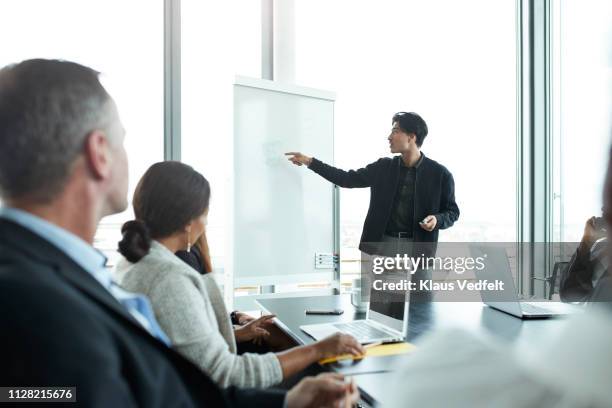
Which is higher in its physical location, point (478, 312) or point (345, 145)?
point (345, 145)

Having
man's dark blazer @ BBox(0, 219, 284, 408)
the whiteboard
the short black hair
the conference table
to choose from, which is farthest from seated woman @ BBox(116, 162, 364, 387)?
the short black hair

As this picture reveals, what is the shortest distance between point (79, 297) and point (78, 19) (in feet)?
11.4

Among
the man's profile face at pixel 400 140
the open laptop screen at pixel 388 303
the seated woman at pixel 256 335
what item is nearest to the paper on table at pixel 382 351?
the open laptop screen at pixel 388 303

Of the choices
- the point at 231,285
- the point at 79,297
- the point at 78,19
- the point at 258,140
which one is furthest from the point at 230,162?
the point at 79,297

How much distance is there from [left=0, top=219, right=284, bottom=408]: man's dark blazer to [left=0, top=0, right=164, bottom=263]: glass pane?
2.78m

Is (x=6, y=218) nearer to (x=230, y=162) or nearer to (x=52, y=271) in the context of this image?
(x=52, y=271)

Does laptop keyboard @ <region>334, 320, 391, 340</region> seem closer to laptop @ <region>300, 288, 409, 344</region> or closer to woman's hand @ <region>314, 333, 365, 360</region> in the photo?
laptop @ <region>300, 288, 409, 344</region>

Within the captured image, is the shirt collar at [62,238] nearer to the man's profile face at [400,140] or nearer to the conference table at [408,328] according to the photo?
the conference table at [408,328]

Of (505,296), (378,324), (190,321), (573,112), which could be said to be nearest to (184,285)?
(190,321)

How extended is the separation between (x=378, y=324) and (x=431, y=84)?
2.86m

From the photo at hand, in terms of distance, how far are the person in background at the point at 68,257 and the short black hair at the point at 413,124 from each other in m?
2.91

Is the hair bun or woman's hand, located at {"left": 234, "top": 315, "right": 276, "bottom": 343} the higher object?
the hair bun

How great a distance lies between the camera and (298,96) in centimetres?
417

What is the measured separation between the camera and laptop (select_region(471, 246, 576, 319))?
7.29 ft
